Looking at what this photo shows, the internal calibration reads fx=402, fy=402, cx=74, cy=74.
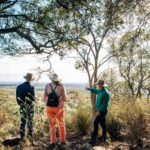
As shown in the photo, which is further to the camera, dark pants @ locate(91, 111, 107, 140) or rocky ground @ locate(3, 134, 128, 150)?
dark pants @ locate(91, 111, 107, 140)

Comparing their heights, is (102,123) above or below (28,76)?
below

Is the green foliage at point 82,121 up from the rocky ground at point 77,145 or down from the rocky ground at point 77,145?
up

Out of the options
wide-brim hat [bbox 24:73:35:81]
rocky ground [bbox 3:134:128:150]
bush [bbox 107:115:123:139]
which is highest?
wide-brim hat [bbox 24:73:35:81]

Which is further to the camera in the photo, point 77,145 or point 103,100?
point 77,145

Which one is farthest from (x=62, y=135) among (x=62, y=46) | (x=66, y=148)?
(x=62, y=46)

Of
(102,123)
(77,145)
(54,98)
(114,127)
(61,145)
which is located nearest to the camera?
(54,98)

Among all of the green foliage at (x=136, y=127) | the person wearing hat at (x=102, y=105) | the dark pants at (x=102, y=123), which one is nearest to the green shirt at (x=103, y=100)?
the person wearing hat at (x=102, y=105)

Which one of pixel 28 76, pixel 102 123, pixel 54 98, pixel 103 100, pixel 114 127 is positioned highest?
pixel 28 76

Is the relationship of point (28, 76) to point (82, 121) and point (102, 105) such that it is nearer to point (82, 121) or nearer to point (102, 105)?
point (102, 105)

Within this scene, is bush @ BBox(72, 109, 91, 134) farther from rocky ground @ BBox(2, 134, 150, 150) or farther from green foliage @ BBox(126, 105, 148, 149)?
green foliage @ BBox(126, 105, 148, 149)

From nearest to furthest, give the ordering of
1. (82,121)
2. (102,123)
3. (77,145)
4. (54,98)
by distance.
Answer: (54,98) → (77,145) → (102,123) → (82,121)

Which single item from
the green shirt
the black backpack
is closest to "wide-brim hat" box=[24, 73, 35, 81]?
the black backpack

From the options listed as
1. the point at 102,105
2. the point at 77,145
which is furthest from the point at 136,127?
the point at 77,145

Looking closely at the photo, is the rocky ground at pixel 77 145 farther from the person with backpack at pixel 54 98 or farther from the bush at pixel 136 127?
the person with backpack at pixel 54 98
